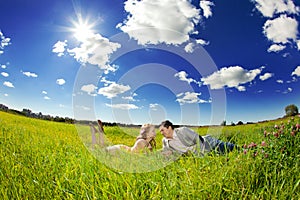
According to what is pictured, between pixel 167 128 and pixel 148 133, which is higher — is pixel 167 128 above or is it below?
above

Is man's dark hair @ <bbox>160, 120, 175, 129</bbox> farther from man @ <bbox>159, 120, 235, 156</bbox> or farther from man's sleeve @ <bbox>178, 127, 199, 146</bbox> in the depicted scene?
man's sleeve @ <bbox>178, 127, 199, 146</bbox>

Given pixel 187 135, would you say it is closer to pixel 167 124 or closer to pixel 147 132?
pixel 167 124

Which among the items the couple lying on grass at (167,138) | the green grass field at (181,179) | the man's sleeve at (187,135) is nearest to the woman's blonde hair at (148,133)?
the couple lying on grass at (167,138)

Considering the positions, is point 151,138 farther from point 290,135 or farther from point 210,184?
point 210,184

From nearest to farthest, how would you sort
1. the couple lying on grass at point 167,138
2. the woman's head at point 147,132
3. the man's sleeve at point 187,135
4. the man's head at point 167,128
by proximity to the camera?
the couple lying on grass at point 167,138 → the man's sleeve at point 187,135 → the man's head at point 167,128 → the woman's head at point 147,132

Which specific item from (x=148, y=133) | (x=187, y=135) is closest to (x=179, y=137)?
(x=187, y=135)

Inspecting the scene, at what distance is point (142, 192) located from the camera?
3.22 metres

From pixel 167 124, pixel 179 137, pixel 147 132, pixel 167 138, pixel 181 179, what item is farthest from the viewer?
pixel 147 132

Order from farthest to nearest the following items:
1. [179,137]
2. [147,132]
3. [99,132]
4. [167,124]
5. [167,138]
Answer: [99,132] < [147,132] < [167,138] < [167,124] < [179,137]

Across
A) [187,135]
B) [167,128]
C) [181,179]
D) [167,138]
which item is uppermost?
[167,128]

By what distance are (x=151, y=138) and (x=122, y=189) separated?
4.24 m

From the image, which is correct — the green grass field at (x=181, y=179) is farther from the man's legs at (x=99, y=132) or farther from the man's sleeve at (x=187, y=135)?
the man's sleeve at (x=187, y=135)

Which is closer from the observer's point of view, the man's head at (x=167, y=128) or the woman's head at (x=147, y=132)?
the man's head at (x=167, y=128)

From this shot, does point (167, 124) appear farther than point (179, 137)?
Yes
